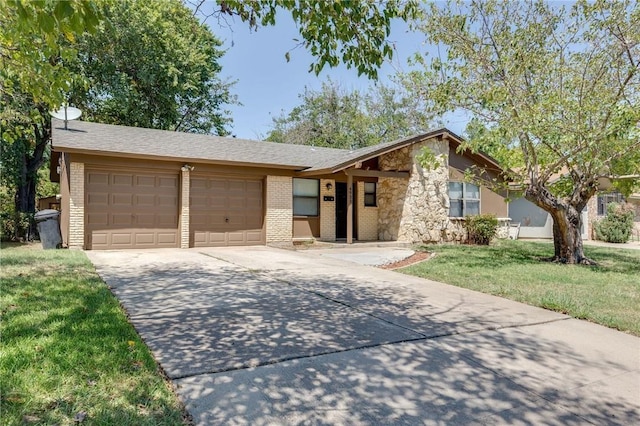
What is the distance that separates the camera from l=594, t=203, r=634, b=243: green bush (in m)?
18.6

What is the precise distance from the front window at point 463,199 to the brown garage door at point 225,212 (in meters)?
7.58

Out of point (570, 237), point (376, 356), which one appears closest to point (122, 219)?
point (376, 356)

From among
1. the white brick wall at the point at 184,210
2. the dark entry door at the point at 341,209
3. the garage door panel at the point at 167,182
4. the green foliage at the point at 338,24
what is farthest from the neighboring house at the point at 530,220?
the green foliage at the point at 338,24

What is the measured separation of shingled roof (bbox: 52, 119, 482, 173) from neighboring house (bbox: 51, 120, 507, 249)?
41 millimetres

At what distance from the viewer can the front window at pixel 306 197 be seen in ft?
48.7

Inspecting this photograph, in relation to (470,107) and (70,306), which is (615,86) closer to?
(470,107)

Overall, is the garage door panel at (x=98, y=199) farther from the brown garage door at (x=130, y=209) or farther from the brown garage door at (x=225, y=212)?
the brown garage door at (x=225, y=212)

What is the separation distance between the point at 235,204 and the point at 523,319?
9988 mm

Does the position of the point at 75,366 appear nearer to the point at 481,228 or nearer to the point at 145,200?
the point at 145,200

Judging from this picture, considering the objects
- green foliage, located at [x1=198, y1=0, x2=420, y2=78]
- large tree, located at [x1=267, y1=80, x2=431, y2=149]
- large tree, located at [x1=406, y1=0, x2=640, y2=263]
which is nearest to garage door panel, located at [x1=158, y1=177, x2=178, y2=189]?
large tree, located at [x1=406, y1=0, x2=640, y2=263]

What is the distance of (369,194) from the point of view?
16.3 meters

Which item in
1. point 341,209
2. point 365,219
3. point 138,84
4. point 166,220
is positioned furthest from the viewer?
point 138,84

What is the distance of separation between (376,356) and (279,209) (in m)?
10.5

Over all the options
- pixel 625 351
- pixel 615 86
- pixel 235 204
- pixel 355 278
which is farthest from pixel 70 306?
pixel 615 86
